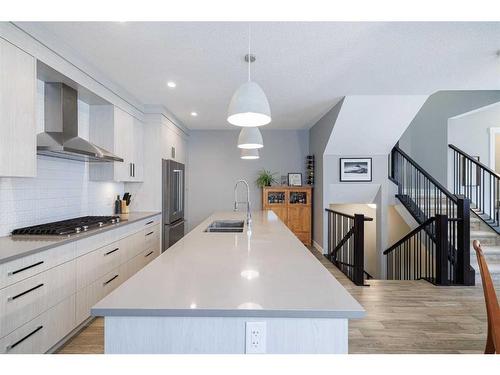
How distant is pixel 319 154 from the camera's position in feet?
19.7

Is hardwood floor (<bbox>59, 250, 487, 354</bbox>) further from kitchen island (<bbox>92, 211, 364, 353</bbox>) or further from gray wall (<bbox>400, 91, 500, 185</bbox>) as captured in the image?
gray wall (<bbox>400, 91, 500, 185</bbox>)

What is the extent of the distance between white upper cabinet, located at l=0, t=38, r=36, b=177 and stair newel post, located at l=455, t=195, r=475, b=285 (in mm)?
4790

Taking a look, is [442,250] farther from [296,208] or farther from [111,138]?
[111,138]

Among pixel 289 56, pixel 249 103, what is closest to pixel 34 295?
pixel 249 103

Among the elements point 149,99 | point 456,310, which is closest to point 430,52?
point 456,310

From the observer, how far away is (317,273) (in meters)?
1.41

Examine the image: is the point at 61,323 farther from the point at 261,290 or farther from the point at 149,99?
the point at 149,99

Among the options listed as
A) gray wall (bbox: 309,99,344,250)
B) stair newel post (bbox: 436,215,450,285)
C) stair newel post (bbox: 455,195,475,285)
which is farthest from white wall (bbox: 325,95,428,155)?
stair newel post (bbox: 436,215,450,285)

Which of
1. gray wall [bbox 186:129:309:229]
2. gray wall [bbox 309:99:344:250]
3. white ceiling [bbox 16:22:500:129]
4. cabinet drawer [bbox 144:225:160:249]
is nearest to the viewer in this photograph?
white ceiling [bbox 16:22:500:129]

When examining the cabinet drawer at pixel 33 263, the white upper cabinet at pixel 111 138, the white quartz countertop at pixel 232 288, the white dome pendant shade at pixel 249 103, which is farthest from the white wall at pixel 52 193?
the white dome pendant shade at pixel 249 103

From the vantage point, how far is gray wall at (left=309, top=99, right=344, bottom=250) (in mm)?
5395

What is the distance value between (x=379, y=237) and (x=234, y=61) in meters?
4.66

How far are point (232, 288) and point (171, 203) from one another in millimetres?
4110

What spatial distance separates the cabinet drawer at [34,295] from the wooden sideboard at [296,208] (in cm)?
456
